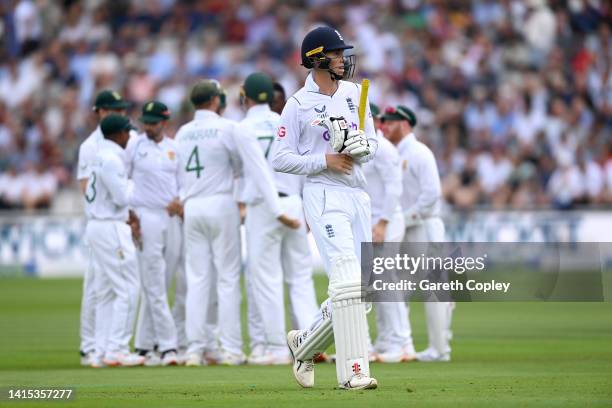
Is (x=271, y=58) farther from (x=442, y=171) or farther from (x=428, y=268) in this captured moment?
(x=428, y=268)

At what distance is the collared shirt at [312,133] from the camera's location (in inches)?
399

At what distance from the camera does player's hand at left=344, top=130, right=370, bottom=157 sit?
986cm

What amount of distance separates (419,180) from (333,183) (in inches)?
166

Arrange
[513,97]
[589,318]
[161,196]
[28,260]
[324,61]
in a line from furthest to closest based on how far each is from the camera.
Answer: [513,97] → [28,260] → [589,318] → [161,196] → [324,61]

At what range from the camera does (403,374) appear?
11.8 meters

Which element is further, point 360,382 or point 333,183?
point 333,183

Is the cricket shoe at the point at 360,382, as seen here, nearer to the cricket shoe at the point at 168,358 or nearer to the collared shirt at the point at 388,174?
the collared shirt at the point at 388,174

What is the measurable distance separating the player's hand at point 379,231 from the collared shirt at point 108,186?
2642 mm

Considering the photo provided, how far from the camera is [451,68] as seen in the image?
31.0 m

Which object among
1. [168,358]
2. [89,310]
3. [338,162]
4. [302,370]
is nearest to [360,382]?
[302,370]

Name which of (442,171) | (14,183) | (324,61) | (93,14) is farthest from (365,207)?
(93,14)

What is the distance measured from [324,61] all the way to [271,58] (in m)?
22.0

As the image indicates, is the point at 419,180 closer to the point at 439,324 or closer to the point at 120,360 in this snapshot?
the point at 439,324
